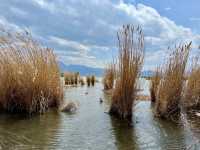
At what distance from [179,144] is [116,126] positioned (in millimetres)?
1783

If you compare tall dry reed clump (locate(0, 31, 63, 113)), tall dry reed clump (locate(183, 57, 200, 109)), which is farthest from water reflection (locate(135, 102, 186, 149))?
tall dry reed clump (locate(0, 31, 63, 113))

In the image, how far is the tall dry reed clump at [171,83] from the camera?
7.70 m

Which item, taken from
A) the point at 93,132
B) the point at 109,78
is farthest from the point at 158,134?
the point at 109,78

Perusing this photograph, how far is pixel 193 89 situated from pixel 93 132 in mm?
4468

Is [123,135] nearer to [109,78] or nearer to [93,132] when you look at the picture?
[93,132]

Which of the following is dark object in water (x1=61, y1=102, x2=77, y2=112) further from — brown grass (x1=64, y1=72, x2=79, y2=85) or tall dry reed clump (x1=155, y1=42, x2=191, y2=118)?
brown grass (x1=64, y1=72, x2=79, y2=85)

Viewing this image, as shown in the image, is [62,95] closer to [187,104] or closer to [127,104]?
[127,104]

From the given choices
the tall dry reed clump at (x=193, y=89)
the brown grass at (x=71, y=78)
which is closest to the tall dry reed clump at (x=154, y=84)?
the tall dry reed clump at (x=193, y=89)

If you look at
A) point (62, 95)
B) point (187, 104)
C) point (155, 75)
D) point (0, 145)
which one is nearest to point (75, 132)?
point (0, 145)

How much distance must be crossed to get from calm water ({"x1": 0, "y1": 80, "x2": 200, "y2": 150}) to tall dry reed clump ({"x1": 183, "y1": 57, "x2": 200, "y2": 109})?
3.39ft

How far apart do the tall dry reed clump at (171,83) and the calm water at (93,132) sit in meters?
0.41

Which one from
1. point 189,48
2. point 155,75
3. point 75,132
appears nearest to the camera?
point 75,132

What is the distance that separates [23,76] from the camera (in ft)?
25.1

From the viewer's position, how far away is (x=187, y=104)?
29.2ft
